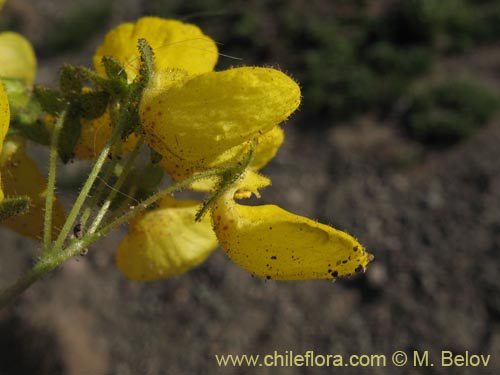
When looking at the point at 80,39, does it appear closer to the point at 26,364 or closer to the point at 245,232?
the point at 26,364

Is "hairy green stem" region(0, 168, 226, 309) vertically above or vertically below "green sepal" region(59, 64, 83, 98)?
below

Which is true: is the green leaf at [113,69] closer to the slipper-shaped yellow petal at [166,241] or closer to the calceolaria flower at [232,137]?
the calceolaria flower at [232,137]

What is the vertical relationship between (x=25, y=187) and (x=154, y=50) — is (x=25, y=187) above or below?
below

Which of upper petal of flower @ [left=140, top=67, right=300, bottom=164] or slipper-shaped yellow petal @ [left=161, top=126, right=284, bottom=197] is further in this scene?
slipper-shaped yellow petal @ [left=161, top=126, right=284, bottom=197]

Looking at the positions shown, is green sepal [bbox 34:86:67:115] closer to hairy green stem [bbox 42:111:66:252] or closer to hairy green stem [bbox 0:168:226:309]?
hairy green stem [bbox 42:111:66:252]

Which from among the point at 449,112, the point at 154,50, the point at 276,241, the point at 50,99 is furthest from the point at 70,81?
the point at 449,112

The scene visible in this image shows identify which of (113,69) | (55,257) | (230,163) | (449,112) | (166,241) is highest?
(113,69)

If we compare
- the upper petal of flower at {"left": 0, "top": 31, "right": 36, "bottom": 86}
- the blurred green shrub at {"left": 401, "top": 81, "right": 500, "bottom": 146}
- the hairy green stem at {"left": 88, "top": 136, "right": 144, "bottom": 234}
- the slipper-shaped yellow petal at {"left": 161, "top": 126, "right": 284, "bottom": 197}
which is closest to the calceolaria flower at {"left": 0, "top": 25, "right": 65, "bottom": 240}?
the upper petal of flower at {"left": 0, "top": 31, "right": 36, "bottom": 86}

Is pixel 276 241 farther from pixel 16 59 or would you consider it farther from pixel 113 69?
pixel 16 59
